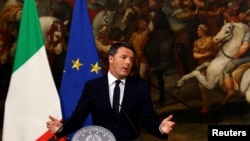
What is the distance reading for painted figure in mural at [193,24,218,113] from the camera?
188 inches

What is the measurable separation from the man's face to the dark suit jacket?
0.11 meters

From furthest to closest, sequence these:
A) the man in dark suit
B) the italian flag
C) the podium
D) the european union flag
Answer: the european union flag, the italian flag, the man in dark suit, the podium

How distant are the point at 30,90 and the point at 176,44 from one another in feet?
5.72

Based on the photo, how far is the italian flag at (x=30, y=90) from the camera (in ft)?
13.9

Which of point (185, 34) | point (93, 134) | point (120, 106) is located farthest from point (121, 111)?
point (185, 34)

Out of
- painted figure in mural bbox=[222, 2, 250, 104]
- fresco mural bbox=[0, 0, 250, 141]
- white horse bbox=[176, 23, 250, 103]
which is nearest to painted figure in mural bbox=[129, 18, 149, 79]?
fresco mural bbox=[0, 0, 250, 141]

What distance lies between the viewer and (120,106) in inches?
96.7

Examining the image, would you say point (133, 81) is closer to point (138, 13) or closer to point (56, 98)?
point (56, 98)

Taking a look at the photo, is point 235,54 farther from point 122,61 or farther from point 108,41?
point 122,61

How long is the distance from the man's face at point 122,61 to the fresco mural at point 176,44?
2251 mm

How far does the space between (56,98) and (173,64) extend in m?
1.43

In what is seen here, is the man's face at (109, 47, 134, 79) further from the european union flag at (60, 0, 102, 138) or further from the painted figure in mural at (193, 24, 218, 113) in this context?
the painted figure in mural at (193, 24, 218, 113)

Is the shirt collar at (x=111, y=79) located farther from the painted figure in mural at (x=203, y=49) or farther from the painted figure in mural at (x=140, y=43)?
the painted figure in mural at (x=203, y=49)

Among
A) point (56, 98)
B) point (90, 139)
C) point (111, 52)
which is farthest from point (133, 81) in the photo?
point (56, 98)
